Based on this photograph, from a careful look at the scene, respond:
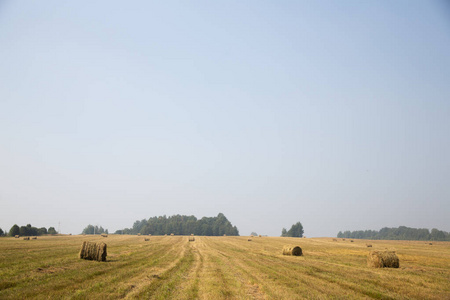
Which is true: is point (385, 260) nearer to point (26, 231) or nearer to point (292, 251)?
point (292, 251)

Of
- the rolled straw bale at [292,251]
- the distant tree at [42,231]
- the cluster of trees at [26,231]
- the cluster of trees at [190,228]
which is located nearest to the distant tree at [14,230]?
the cluster of trees at [26,231]

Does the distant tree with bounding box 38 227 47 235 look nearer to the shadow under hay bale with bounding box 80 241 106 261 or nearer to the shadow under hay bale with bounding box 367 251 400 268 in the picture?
the shadow under hay bale with bounding box 80 241 106 261

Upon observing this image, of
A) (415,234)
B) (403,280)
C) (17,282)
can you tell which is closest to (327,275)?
(403,280)

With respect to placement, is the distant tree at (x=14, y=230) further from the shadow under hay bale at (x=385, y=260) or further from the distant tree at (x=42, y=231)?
the shadow under hay bale at (x=385, y=260)

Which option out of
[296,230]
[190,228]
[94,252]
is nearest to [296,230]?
[296,230]

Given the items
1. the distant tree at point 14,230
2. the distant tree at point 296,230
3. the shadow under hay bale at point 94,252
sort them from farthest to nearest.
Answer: the distant tree at point 296,230 → the distant tree at point 14,230 → the shadow under hay bale at point 94,252

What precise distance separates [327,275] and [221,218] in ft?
563

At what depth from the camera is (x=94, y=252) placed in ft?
77.3

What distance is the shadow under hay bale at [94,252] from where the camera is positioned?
76.9 feet

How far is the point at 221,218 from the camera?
185750 mm

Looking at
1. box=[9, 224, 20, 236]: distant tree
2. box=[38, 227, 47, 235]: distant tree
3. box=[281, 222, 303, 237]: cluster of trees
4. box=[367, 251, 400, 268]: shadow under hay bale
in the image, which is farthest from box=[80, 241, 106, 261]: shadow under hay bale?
box=[281, 222, 303, 237]: cluster of trees

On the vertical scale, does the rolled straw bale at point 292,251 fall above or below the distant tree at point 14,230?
below

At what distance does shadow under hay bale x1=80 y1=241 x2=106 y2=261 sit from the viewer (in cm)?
2344

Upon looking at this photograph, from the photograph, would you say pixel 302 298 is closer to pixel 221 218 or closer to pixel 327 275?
pixel 327 275
